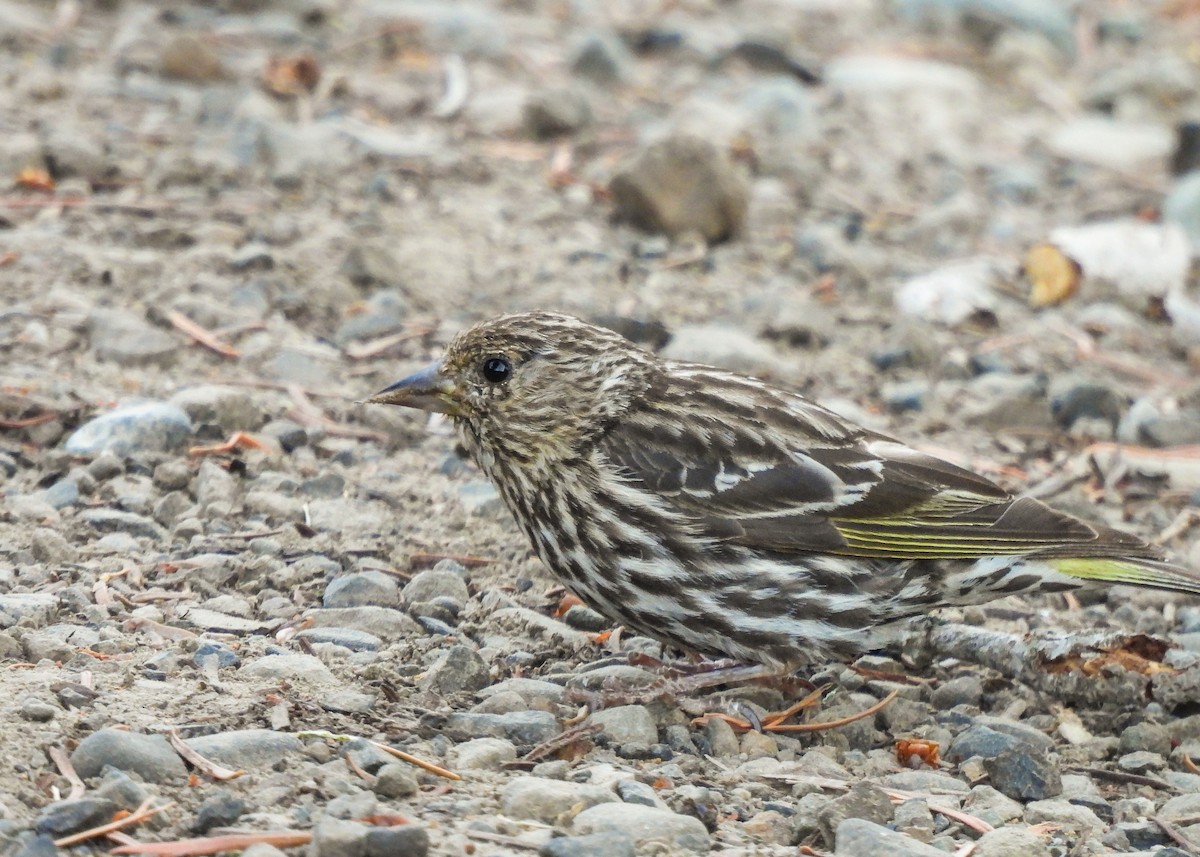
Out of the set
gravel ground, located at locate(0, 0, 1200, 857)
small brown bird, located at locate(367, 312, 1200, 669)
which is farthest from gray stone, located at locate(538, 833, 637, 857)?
small brown bird, located at locate(367, 312, 1200, 669)

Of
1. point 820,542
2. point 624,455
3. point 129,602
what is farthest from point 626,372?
point 129,602

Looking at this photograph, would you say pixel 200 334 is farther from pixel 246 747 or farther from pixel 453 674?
pixel 246 747

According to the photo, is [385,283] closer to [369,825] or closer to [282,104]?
[282,104]

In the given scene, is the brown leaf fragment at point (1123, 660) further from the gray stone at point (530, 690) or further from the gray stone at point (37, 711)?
the gray stone at point (37, 711)

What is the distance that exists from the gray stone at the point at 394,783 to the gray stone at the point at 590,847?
40 centimetres

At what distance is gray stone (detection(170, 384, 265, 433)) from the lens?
21.5 ft

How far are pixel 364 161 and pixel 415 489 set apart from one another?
3110 mm

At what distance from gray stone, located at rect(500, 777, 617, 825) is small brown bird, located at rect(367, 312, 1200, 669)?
108 centimetres

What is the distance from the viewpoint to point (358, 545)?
5965 mm

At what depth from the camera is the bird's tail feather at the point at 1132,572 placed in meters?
5.58

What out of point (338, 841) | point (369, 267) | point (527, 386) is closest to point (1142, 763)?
point (527, 386)

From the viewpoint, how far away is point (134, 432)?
20.5 feet

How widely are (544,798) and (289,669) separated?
3.12ft

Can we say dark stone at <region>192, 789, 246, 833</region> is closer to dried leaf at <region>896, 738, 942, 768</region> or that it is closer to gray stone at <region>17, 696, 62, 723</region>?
gray stone at <region>17, 696, 62, 723</region>
